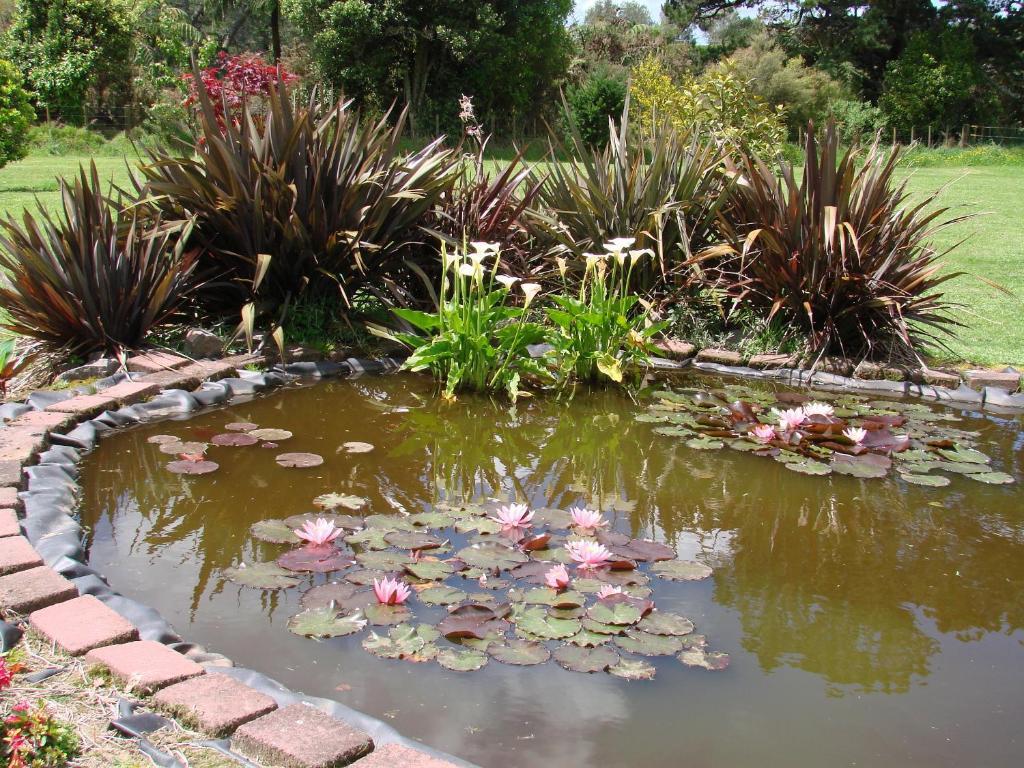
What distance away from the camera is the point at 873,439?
159 inches

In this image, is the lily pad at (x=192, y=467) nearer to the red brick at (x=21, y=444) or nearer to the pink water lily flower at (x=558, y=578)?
the red brick at (x=21, y=444)

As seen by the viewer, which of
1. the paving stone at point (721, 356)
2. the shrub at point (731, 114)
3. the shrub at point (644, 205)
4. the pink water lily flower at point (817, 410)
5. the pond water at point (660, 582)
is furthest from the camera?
the shrub at point (731, 114)

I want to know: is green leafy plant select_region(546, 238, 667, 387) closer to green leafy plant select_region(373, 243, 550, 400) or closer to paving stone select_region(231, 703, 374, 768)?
green leafy plant select_region(373, 243, 550, 400)

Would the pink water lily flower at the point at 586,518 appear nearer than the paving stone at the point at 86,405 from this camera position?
Yes

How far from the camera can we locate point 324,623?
248 cm

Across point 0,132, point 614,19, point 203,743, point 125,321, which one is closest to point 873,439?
point 203,743

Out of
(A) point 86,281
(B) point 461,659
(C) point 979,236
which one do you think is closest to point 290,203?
(A) point 86,281

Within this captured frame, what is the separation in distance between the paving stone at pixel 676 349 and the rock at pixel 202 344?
2457 millimetres

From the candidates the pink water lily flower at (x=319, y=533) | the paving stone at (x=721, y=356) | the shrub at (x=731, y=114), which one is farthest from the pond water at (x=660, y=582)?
the shrub at (x=731, y=114)

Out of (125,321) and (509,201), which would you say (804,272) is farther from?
(125,321)

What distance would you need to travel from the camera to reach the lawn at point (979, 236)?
5814mm

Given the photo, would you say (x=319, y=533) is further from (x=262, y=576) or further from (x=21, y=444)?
(x=21, y=444)

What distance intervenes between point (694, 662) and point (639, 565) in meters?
0.58

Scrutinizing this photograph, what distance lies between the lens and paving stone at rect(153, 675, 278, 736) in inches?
74.5
